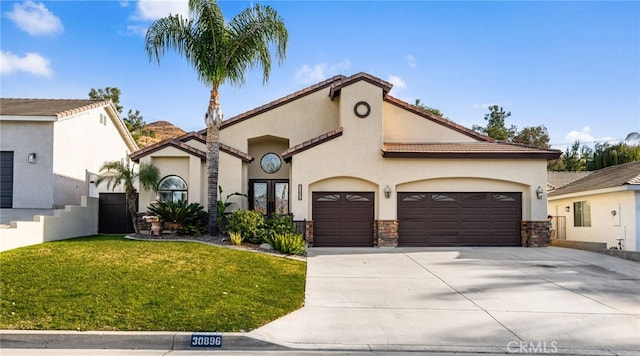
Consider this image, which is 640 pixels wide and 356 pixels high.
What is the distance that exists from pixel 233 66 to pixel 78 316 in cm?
984

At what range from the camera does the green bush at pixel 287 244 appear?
520 inches

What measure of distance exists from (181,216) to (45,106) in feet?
27.5

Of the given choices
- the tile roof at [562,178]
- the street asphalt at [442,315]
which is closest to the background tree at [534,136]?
the tile roof at [562,178]

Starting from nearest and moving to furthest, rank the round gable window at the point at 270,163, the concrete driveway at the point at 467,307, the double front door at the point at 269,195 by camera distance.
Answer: the concrete driveway at the point at 467,307, the double front door at the point at 269,195, the round gable window at the point at 270,163

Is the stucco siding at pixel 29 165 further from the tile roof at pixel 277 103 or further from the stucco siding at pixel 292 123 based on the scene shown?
the stucco siding at pixel 292 123

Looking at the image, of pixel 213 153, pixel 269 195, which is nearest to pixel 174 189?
pixel 213 153

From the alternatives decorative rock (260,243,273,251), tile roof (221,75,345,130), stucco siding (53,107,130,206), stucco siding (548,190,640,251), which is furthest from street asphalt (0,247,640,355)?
stucco siding (53,107,130,206)

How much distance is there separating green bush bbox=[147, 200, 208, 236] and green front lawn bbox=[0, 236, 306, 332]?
115 inches

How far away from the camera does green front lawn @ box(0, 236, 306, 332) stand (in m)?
6.67

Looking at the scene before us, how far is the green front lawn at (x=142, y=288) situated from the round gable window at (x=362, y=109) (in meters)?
7.25

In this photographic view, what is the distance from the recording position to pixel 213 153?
49.0 ft

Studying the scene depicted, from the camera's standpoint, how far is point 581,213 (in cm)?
1988

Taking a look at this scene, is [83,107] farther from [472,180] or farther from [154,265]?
[472,180]

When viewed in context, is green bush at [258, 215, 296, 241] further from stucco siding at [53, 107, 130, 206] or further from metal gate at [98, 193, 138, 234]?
stucco siding at [53, 107, 130, 206]
